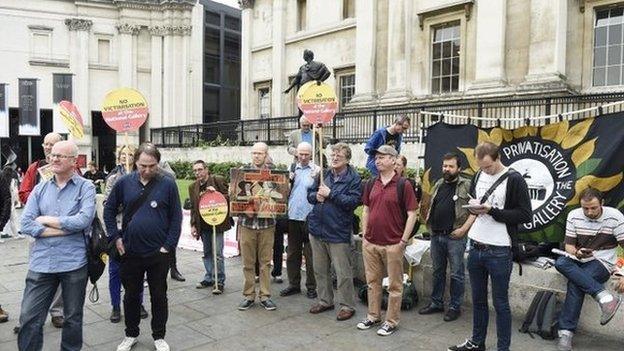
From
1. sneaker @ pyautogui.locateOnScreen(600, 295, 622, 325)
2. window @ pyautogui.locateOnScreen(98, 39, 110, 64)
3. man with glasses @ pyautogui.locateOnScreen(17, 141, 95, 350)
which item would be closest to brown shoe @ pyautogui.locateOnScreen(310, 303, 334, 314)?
man with glasses @ pyautogui.locateOnScreen(17, 141, 95, 350)

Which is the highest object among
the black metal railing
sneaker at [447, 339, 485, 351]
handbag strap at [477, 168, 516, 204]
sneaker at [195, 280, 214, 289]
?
the black metal railing

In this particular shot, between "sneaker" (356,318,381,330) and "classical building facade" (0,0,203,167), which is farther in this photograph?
"classical building facade" (0,0,203,167)

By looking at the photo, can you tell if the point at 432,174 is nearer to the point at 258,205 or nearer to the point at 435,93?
the point at 258,205

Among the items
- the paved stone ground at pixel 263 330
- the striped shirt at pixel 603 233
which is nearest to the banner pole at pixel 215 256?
the paved stone ground at pixel 263 330

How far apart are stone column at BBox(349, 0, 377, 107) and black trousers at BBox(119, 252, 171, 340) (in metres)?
18.0

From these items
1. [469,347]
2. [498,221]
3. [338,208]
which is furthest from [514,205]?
[338,208]

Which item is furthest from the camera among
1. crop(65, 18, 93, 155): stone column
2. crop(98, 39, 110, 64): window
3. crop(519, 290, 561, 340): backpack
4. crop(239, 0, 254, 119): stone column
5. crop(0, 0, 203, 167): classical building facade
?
crop(98, 39, 110, 64): window

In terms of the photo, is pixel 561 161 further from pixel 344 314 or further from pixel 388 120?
pixel 388 120

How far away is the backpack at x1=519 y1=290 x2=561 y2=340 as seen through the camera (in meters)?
5.65

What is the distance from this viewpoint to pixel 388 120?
18.0 metres

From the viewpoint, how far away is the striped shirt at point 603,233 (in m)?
5.40

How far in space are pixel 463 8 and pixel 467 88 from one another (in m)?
3.08

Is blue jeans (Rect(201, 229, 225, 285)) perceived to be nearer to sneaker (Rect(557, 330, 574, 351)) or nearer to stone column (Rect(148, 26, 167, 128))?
sneaker (Rect(557, 330, 574, 351))

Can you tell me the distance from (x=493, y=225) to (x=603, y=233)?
143cm
